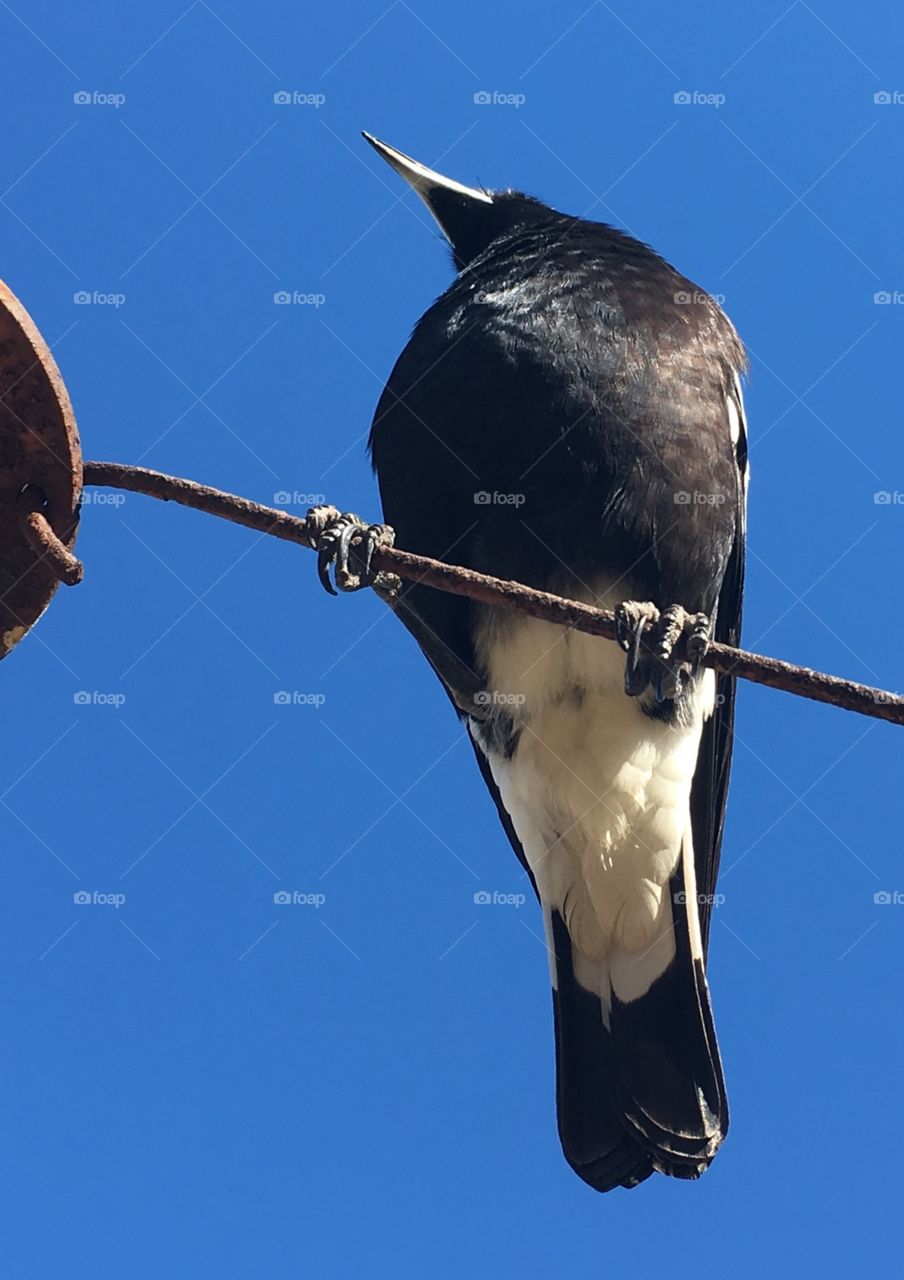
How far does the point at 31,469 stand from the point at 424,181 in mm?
3540

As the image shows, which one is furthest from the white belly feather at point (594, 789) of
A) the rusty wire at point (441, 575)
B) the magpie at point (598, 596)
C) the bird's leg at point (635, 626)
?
the rusty wire at point (441, 575)

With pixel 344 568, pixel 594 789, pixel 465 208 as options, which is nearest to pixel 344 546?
pixel 344 568

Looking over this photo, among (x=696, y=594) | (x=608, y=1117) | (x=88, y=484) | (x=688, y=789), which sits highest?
(x=696, y=594)

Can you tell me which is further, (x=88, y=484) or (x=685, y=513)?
(x=685, y=513)

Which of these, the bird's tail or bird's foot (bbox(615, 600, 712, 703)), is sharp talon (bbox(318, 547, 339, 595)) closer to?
bird's foot (bbox(615, 600, 712, 703))

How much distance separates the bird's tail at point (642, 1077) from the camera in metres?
4.38

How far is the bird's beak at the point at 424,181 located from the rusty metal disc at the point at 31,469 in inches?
132

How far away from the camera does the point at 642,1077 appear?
4.50 m

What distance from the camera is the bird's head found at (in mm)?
5762

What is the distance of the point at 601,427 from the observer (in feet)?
14.3

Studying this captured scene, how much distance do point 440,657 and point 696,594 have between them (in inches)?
32.6

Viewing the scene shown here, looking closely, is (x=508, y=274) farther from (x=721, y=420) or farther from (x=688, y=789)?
(x=688, y=789)

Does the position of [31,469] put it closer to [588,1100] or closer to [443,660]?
[443,660]

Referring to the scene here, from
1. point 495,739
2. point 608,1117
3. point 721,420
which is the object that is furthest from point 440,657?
point 608,1117
